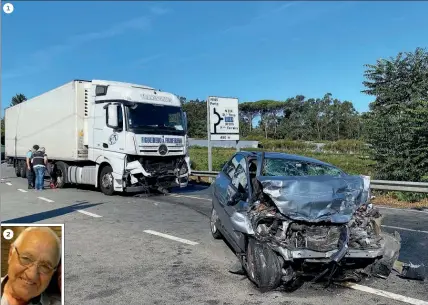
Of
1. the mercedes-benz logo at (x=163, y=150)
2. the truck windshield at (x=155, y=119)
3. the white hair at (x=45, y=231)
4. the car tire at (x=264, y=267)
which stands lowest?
the car tire at (x=264, y=267)

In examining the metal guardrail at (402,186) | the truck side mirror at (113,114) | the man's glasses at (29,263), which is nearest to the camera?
the man's glasses at (29,263)

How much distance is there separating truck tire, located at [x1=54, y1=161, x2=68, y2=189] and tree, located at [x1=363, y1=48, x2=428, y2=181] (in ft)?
37.7

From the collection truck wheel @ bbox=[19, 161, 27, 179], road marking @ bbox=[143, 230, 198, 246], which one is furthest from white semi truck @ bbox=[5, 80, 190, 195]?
truck wheel @ bbox=[19, 161, 27, 179]

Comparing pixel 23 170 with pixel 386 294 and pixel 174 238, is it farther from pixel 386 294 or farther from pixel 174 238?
pixel 386 294

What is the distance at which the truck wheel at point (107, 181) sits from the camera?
1368 centimetres

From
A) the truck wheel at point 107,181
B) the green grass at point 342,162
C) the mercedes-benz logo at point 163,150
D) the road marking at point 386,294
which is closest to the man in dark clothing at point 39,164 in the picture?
the truck wheel at point 107,181

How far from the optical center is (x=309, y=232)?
482 centimetres

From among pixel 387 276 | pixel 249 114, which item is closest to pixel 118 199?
pixel 387 276

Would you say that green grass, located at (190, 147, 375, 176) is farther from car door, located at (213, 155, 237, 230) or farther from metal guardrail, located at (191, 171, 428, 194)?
car door, located at (213, 155, 237, 230)

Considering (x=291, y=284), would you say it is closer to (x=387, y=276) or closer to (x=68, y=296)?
(x=387, y=276)

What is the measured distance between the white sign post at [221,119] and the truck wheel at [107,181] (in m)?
6.13

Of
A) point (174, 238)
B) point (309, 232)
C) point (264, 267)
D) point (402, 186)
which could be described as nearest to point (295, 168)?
point (309, 232)

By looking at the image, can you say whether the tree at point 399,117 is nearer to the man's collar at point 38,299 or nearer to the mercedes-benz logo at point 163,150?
the mercedes-benz logo at point 163,150

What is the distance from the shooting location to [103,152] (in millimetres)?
13633
